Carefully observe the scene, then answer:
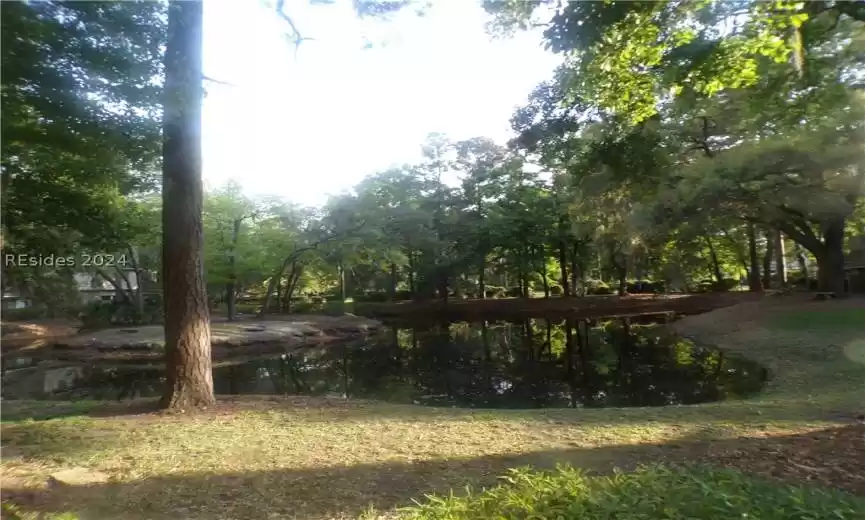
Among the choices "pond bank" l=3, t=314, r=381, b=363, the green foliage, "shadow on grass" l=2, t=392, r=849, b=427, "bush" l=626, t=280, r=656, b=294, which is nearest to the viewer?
the green foliage

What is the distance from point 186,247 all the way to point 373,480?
3383 millimetres

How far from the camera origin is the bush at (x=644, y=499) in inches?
113

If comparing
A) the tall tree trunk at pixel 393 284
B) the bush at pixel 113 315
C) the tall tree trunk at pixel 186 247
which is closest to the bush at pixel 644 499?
the tall tree trunk at pixel 186 247

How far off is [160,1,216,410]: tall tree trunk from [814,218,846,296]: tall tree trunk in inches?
800

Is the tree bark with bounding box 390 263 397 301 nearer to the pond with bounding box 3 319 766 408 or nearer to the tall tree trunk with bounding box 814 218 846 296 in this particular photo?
the pond with bounding box 3 319 766 408

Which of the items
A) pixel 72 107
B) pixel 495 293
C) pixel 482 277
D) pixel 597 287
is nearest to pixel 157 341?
pixel 72 107

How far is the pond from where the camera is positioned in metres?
9.81

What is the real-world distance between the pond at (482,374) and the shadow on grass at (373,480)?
4599mm

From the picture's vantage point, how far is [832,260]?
19344mm

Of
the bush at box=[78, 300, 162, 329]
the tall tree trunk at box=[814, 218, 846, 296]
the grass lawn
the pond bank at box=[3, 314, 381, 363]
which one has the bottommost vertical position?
the pond bank at box=[3, 314, 381, 363]

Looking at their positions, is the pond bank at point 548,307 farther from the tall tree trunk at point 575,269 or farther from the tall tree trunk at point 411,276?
the tall tree trunk at point 575,269

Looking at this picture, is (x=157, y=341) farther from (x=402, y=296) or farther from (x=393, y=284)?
(x=402, y=296)

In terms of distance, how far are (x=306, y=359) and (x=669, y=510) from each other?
1495cm

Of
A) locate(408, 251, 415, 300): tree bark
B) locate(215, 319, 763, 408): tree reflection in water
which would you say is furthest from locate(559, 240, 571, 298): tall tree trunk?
locate(215, 319, 763, 408): tree reflection in water
